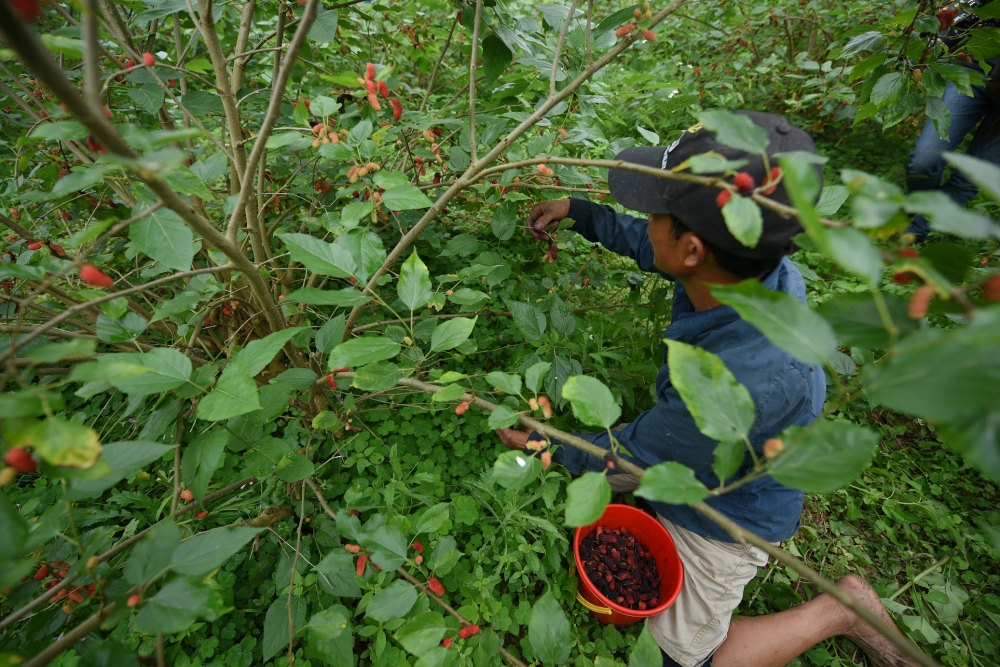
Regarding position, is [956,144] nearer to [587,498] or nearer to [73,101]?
[587,498]

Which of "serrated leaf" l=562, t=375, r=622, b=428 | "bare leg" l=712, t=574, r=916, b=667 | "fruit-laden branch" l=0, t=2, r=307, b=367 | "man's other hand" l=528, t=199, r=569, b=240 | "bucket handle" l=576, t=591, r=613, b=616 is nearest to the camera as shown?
"fruit-laden branch" l=0, t=2, r=307, b=367

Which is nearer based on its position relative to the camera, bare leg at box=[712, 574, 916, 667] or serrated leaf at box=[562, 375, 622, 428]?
serrated leaf at box=[562, 375, 622, 428]

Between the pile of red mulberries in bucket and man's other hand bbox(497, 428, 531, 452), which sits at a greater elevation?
man's other hand bbox(497, 428, 531, 452)

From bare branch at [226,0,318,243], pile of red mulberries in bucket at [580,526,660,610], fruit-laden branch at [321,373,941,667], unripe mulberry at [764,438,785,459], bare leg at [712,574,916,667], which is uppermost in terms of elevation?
bare branch at [226,0,318,243]

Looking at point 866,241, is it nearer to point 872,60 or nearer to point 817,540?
point 872,60

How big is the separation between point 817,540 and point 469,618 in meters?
1.83

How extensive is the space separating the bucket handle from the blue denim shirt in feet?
1.45

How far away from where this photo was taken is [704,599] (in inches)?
62.6

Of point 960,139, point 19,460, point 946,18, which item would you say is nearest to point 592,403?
point 19,460

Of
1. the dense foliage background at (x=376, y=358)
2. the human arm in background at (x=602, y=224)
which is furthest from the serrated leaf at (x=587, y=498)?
the human arm in background at (x=602, y=224)

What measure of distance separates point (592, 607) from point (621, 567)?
22 cm

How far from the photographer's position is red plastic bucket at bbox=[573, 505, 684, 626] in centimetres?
156

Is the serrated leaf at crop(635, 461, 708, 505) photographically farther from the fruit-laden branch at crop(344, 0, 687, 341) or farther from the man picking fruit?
the fruit-laden branch at crop(344, 0, 687, 341)

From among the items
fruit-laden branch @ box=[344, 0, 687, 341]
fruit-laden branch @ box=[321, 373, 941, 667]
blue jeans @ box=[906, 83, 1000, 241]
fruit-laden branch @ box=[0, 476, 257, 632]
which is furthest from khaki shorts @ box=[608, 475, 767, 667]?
blue jeans @ box=[906, 83, 1000, 241]
